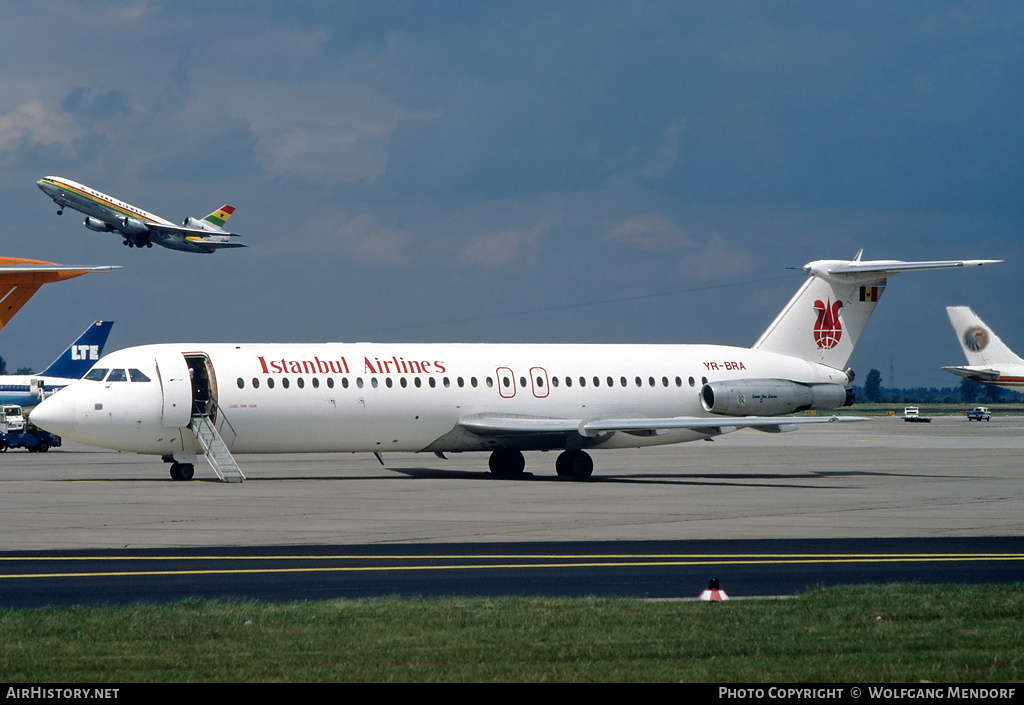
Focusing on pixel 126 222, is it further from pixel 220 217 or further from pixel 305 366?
pixel 305 366

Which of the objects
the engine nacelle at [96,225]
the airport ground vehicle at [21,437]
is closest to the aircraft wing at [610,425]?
the airport ground vehicle at [21,437]

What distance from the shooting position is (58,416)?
34750 mm

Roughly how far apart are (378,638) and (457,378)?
90.7 feet

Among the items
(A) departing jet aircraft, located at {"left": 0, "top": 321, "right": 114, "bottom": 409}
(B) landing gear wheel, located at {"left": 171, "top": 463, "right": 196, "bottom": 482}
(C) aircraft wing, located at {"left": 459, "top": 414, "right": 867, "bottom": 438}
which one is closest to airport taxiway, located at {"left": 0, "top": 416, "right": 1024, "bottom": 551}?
(B) landing gear wheel, located at {"left": 171, "top": 463, "right": 196, "bottom": 482}

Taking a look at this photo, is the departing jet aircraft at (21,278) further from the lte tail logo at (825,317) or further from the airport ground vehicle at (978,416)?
the airport ground vehicle at (978,416)

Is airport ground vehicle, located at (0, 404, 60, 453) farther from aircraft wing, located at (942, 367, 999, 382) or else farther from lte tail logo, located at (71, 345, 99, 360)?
aircraft wing, located at (942, 367, 999, 382)

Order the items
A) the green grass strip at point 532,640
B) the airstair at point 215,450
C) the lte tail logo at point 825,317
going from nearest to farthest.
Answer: the green grass strip at point 532,640 → the airstair at point 215,450 → the lte tail logo at point 825,317

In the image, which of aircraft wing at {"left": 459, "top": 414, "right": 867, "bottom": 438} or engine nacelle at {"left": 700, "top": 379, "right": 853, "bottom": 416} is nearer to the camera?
aircraft wing at {"left": 459, "top": 414, "right": 867, "bottom": 438}

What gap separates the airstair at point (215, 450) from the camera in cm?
3528

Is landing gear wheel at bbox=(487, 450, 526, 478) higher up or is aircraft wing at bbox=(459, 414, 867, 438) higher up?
aircraft wing at bbox=(459, 414, 867, 438)

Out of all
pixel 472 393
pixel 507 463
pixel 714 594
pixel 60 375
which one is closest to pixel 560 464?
pixel 507 463

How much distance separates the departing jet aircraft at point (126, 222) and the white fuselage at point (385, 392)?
192ft

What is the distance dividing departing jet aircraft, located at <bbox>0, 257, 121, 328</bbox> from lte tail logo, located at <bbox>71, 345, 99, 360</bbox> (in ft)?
164

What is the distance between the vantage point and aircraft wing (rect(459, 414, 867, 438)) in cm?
3747
